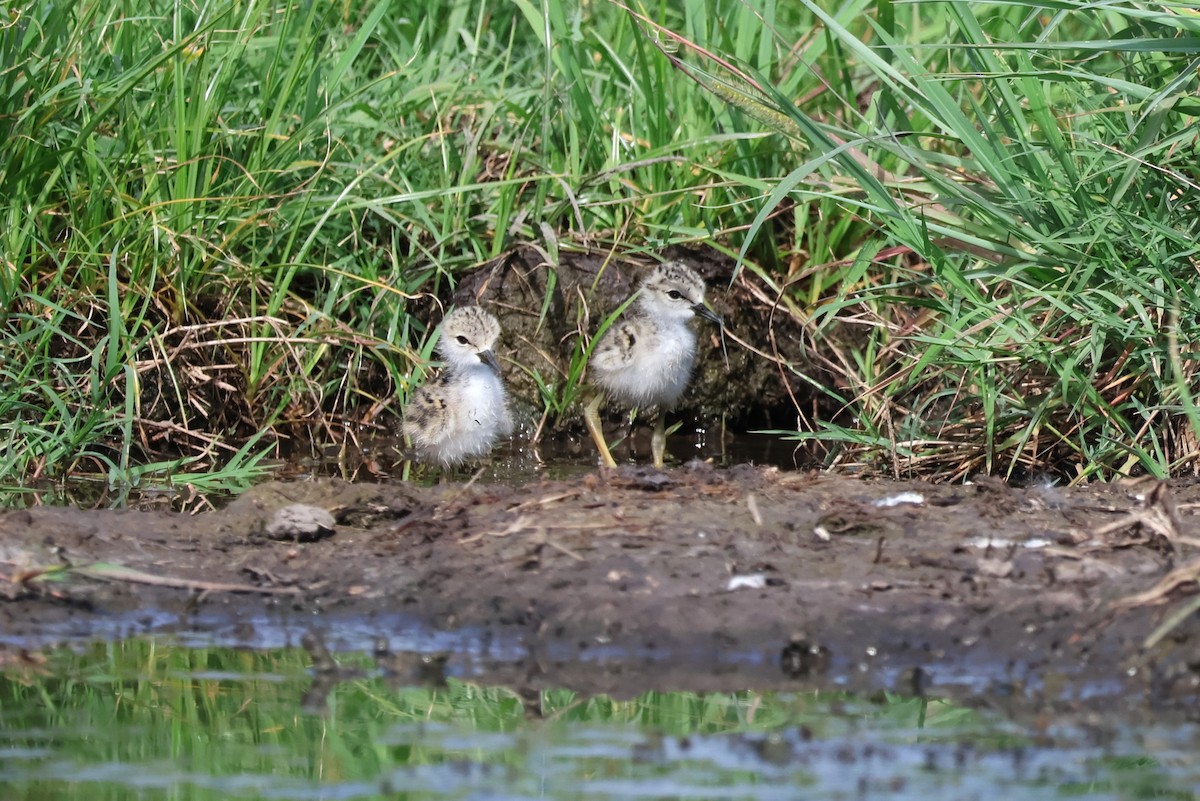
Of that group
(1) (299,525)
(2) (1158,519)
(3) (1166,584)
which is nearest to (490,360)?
(1) (299,525)

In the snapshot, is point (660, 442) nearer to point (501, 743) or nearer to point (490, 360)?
point (490, 360)

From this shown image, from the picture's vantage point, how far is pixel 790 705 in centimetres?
329

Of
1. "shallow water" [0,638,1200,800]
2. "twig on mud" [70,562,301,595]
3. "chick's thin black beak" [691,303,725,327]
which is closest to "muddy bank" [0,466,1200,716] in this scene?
"twig on mud" [70,562,301,595]

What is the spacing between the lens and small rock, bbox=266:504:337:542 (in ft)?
14.3

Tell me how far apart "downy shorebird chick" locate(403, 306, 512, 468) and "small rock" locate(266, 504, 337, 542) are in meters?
1.34

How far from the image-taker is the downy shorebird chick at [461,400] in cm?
576

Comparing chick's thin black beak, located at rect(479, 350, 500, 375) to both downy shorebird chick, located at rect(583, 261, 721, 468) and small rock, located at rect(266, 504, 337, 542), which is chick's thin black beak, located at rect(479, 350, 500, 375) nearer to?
downy shorebird chick, located at rect(583, 261, 721, 468)

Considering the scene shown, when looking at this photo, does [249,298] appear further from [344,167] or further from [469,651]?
[469,651]

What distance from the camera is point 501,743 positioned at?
308 cm

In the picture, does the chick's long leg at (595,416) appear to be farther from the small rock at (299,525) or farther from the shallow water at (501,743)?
the shallow water at (501,743)

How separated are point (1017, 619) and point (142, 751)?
6.23 feet

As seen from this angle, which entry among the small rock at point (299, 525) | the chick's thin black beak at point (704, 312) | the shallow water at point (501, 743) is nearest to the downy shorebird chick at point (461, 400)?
the chick's thin black beak at point (704, 312)

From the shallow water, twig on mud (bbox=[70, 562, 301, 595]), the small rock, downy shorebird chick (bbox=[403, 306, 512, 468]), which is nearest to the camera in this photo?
the shallow water

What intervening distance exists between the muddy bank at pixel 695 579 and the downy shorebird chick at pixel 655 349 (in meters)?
1.49
